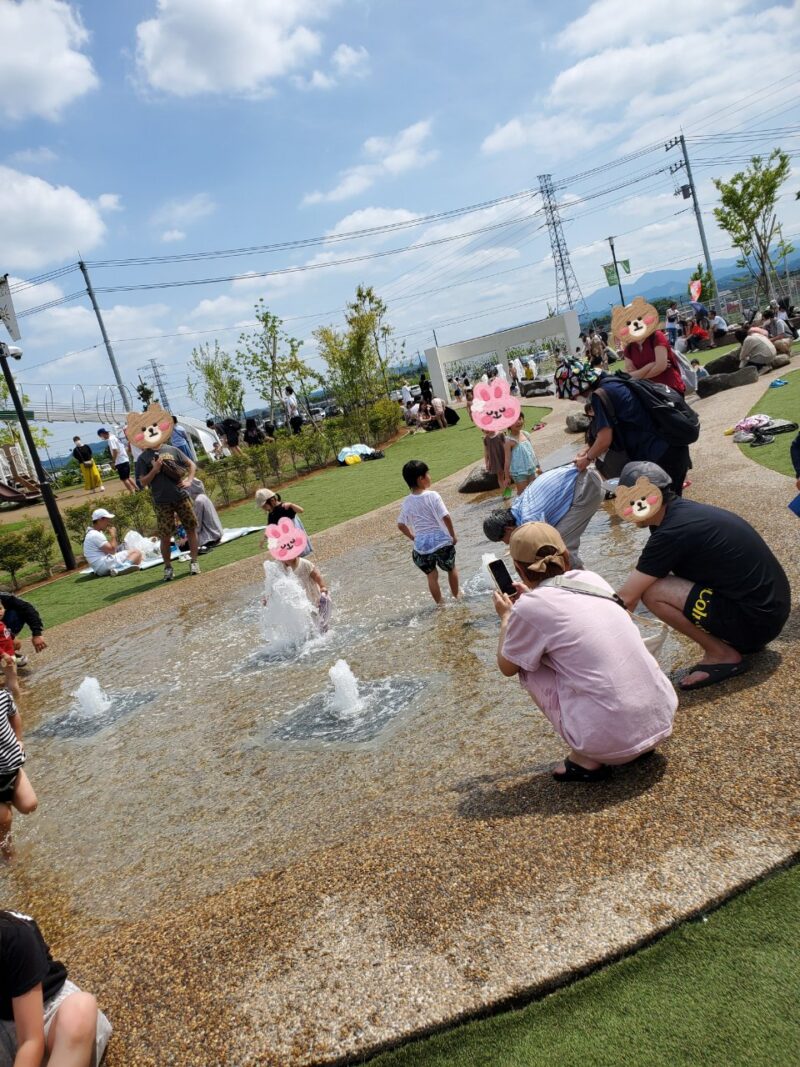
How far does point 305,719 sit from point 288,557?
212 centimetres

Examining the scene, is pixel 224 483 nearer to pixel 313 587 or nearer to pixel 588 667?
pixel 313 587

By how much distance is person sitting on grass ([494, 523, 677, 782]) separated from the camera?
327 centimetres

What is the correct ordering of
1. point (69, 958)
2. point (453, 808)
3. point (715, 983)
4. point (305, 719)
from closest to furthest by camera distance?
point (715, 983), point (69, 958), point (453, 808), point (305, 719)

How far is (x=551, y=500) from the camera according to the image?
19.3ft

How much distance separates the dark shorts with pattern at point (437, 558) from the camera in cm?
731

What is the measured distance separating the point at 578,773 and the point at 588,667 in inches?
26.1

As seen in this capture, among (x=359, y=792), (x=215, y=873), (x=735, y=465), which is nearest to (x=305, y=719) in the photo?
(x=359, y=792)

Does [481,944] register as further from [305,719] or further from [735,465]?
[735,465]

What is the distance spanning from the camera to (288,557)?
7.49 m

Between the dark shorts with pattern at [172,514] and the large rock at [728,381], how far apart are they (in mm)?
12265

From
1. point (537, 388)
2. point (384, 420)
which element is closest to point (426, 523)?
point (384, 420)

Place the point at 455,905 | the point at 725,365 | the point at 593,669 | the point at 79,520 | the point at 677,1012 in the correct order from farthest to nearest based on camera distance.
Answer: the point at 725,365 → the point at 79,520 → the point at 593,669 → the point at 455,905 → the point at 677,1012

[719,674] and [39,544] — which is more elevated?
[39,544]

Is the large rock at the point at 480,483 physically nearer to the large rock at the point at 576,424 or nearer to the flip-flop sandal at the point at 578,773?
the large rock at the point at 576,424
